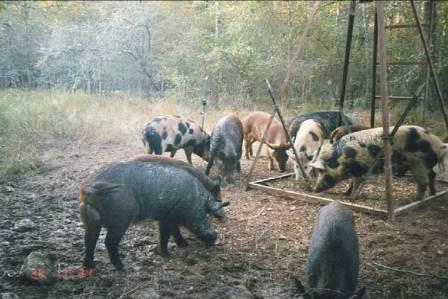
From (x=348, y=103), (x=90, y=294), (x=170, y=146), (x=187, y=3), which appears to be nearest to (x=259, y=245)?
(x=90, y=294)

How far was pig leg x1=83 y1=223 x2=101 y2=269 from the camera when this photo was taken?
3.97m

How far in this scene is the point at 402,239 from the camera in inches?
193

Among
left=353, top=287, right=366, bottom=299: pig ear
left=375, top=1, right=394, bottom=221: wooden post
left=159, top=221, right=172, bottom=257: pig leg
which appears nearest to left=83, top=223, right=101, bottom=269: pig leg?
left=159, top=221, right=172, bottom=257: pig leg

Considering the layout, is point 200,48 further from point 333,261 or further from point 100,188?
point 333,261

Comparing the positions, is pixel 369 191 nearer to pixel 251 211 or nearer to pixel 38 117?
pixel 251 211

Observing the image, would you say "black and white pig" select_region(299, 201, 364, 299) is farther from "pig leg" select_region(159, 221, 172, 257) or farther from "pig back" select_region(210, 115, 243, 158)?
"pig back" select_region(210, 115, 243, 158)

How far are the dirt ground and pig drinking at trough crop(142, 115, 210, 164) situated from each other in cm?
156

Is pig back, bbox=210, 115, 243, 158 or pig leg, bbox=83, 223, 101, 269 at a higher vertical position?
pig back, bbox=210, 115, 243, 158

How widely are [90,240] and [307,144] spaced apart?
445 cm

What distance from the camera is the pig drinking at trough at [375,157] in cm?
593

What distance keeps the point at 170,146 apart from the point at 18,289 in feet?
14.3

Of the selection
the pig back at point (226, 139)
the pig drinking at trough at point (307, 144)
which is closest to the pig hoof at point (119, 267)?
the pig back at point (226, 139)

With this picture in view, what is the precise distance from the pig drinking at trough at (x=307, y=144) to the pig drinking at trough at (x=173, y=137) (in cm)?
166

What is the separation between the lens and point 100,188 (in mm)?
3992
